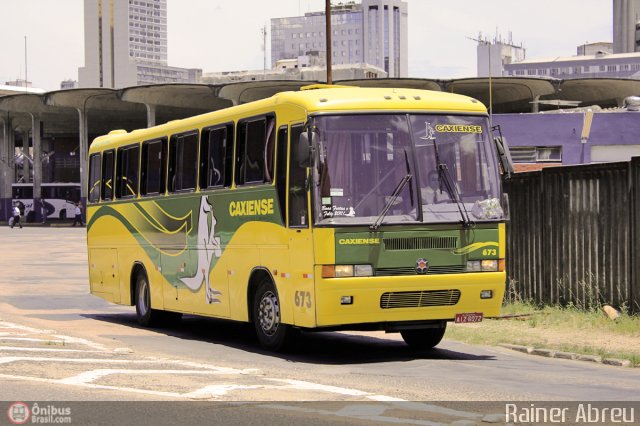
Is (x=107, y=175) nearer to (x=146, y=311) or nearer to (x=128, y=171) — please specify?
(x=128, y=171)

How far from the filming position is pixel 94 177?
894 inches

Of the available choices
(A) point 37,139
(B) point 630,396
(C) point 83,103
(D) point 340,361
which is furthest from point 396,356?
(A) point 37,139

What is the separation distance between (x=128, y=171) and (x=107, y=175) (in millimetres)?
1287

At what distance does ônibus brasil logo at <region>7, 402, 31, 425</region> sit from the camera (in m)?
8.93

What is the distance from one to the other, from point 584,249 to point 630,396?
305 inches

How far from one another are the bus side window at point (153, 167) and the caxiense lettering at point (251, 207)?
302 cm

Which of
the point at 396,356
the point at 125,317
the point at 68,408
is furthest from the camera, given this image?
the point at 125,317

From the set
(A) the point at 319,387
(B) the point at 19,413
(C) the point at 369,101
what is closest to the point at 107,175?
(C) the point at 369,101

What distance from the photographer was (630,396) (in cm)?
1083

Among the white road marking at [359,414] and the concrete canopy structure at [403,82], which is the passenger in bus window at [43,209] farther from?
the white road marking at [359,414]

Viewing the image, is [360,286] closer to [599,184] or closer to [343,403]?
[343,403]

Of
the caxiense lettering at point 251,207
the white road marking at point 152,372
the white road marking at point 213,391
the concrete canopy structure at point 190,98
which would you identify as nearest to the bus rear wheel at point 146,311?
the white road marking at point 152,372

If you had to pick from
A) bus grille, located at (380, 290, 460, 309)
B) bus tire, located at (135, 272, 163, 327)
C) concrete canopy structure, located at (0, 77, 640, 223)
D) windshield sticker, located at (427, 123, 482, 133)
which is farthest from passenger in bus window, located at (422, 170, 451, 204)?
concrete canopy structure, located at (0, 77, 640, 223)

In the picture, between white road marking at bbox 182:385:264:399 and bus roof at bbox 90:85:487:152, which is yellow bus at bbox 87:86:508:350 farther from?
white road marking at bbox 182:385:264:399
